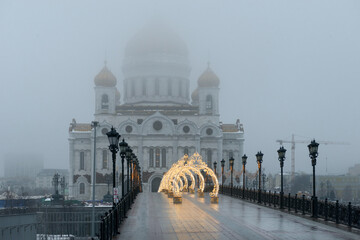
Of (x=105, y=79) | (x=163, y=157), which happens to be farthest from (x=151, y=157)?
(x=105, y=79)

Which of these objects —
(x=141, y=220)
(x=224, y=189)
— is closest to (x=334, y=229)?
(x=141, y=220)

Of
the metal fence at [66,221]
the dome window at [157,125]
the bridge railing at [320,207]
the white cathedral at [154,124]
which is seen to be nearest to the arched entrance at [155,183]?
the white cathedral at [154,124]

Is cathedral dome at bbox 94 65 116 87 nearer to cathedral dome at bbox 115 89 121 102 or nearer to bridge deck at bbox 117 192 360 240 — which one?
cathedral dome at bbox 115 89 121 102

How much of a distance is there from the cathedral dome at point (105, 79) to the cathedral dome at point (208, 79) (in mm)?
16055

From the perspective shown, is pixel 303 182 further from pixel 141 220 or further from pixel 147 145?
pixel 141 220

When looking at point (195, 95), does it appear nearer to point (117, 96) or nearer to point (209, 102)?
point (209, 102)

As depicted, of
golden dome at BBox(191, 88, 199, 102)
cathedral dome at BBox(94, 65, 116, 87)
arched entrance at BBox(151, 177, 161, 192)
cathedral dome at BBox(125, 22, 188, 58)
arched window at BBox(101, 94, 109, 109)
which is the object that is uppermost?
cathedral dome at BBox(125, 22, 188, 58)

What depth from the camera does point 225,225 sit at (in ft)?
70.0

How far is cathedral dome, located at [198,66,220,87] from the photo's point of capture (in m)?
98.8

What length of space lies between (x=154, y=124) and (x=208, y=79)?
13390 mm

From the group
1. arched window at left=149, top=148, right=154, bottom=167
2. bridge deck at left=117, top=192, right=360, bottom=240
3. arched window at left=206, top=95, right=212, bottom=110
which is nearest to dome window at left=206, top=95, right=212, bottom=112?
arched window at left=206, top=95, right=212, bottom=110

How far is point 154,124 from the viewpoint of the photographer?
95062 millimetres

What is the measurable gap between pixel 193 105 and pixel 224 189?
1969 inches

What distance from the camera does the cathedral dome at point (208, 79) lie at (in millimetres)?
98750
